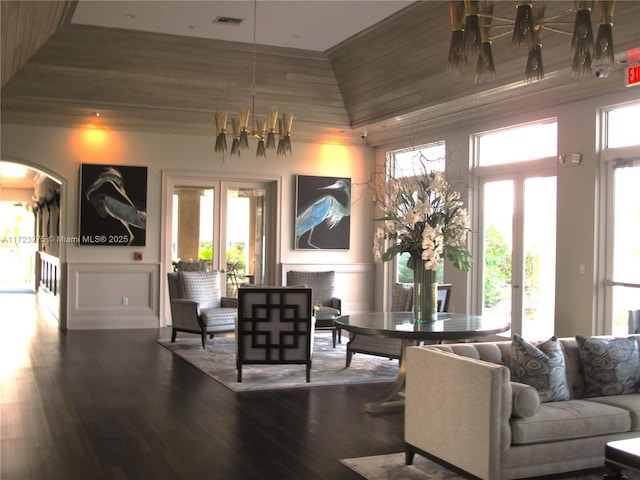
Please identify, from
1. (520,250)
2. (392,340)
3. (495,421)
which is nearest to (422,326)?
(392,340)

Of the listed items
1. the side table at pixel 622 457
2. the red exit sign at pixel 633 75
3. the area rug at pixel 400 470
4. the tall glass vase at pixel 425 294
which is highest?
the red exit sign at pixel 633 75

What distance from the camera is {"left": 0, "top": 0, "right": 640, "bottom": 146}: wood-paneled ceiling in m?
7.67

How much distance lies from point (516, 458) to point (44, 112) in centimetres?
816

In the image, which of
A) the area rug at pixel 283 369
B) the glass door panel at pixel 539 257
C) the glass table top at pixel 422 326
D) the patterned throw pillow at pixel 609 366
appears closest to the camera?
the patterned throw pillow at pixel 609 366

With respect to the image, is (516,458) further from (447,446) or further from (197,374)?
(197,374)

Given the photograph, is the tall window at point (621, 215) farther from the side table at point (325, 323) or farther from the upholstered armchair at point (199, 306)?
the upholstered armchair at point (199, 306)

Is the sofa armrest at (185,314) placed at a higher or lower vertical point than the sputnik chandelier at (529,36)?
lower

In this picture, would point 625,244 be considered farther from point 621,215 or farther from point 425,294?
point 425,294

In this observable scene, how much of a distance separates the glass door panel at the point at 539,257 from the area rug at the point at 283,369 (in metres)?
1.79

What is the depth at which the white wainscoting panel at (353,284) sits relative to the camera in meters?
11.6

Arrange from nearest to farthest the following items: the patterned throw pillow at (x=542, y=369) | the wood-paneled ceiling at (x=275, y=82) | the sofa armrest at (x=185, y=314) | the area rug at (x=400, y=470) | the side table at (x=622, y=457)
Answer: the side table at (x=622, y=457) → the area rug at (x=400, y=470) → the patterned throw pillow at (x=542, y=369) → the wood-paneled ceiling at (x=275, y=82) → the sofa armrest at (x=185, y=314)

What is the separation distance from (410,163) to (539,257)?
322 centimetres

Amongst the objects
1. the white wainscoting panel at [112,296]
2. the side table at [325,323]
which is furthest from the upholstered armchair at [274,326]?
the white wainscoting panel at [112,296]

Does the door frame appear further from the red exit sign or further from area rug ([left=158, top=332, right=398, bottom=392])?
the red exit sign
